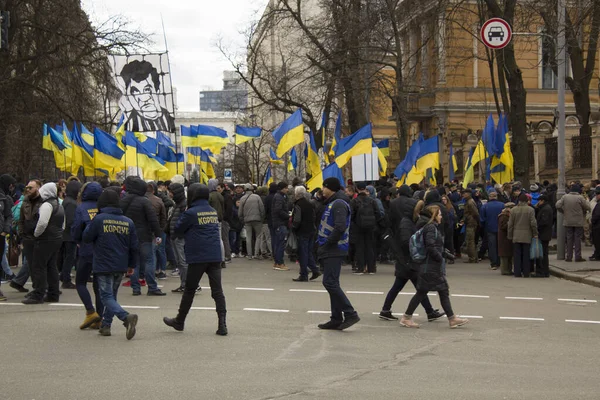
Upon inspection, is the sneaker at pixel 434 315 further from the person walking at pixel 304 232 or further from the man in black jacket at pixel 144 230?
the person walking at pixel 304 232

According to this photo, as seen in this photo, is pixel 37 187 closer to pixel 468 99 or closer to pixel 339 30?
pixel 339 30

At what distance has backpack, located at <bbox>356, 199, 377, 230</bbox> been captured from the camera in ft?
60.4

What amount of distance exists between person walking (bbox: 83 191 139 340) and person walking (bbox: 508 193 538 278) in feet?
31.0

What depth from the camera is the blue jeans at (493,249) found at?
2019 cm

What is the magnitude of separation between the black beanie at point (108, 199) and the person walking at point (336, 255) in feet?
7.88

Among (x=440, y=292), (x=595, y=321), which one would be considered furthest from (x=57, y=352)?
(x=595, y=321)

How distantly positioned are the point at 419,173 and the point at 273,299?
1156 centimetres

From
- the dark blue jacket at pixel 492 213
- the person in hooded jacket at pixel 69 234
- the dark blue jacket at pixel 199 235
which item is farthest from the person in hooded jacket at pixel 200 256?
the dark blue jacket at pixel 492 213

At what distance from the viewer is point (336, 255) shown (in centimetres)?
1088

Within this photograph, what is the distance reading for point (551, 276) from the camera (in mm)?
18469

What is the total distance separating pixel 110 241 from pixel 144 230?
4.15 meters

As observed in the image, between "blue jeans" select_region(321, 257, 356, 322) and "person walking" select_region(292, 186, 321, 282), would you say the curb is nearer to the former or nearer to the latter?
"person walking" select_region(292, 186, 321, 282)

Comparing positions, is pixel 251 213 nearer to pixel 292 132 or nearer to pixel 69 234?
pixel 292 132

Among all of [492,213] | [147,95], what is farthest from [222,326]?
[147,95]
